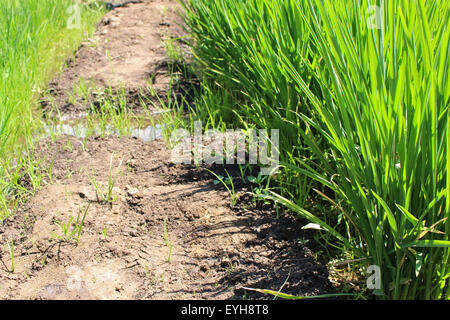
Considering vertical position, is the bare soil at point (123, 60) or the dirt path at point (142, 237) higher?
the bare soil at point (123, 60)

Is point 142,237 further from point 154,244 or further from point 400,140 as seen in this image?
point 400,140

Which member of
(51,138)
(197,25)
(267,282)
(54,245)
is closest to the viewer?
(267,282)

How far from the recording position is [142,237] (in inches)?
78.7

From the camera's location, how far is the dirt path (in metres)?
1.70

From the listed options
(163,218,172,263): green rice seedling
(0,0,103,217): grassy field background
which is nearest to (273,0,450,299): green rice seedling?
(163,218,172,263): green rice seedling

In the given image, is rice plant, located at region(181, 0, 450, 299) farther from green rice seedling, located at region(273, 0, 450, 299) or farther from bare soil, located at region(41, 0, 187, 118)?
bare soil, located at region(41, 0, 187, 118)

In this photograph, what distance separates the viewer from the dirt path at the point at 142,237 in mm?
1703

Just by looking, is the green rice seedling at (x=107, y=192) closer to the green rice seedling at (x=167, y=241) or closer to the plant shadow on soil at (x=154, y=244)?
the plant shadow on soil at (x=154, y=244)

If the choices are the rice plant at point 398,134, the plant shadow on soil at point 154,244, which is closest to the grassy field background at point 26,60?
the plant shadow on soil at point 154,244

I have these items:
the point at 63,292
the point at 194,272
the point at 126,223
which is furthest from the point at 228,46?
the point at 63,292

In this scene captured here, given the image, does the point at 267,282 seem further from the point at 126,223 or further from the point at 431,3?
the point at 431,3

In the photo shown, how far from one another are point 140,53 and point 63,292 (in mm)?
2587

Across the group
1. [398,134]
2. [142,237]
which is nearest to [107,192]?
[142,237]
